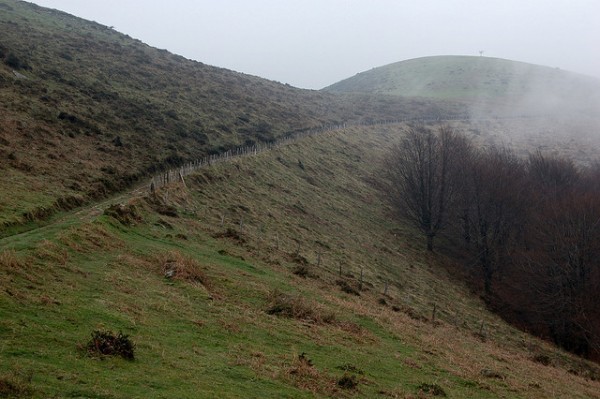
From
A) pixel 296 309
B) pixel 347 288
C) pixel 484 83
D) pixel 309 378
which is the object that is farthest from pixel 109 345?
pixel 484 83

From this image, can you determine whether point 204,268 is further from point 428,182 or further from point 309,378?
point 428,182

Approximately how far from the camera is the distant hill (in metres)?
128

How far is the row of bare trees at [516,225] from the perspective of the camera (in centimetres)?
3759

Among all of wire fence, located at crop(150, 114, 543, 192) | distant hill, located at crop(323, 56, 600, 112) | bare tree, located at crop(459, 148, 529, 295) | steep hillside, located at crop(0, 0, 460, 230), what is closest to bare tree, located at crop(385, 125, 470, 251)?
bare tree, located at crop(459, 148, 529, 295)

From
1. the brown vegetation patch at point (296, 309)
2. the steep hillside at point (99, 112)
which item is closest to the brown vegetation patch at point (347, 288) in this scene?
the brown vegetation patch at point (296, 309)

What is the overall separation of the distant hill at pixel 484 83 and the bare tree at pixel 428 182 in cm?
7674

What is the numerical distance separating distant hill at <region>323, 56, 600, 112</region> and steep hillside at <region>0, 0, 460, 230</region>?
55.2 meters

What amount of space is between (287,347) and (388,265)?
24.1 metres

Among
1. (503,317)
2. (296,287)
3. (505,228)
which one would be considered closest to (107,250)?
(296,287)

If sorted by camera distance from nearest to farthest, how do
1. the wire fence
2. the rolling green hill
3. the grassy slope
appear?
the grassy slope → the rolling green hill → the wire fence

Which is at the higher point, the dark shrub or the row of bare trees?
the row of bare trees

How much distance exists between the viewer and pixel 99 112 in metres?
45.5

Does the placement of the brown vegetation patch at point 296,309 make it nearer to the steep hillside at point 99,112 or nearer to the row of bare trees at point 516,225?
the steep hillside at point 99,112

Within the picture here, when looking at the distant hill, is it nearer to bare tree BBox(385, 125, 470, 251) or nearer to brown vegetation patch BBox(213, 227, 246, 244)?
bare tree BBox(385, 125, 470, 251)
